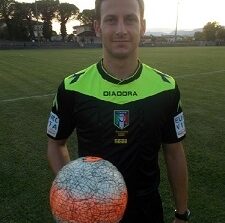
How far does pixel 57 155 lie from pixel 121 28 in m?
0.86

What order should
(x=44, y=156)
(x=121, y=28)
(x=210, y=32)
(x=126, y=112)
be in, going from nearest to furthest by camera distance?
1. (x=121, y=28)
2. (x=126, y=112)
3. (x=44, y=156)
4. (x=210, y=32)

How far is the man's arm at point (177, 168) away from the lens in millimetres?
2482

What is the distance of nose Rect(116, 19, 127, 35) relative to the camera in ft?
7.23

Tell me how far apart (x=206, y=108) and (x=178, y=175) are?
800cm

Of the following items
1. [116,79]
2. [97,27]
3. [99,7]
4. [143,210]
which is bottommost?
[143,210]

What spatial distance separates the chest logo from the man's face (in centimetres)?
32

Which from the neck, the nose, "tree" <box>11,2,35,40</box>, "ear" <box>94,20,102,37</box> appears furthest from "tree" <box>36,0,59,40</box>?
the nose

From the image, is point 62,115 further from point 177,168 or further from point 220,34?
point 220,34

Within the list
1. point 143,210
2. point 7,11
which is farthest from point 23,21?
point 143,210

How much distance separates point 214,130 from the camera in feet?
26.7

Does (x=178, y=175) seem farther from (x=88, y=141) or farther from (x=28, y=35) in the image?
(x=28, y=35)

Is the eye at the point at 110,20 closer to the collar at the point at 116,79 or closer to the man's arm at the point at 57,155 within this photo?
the collar at the point at 116,79

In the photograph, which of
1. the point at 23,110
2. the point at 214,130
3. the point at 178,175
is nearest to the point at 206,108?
the point at 214,130

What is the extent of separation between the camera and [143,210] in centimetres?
245
